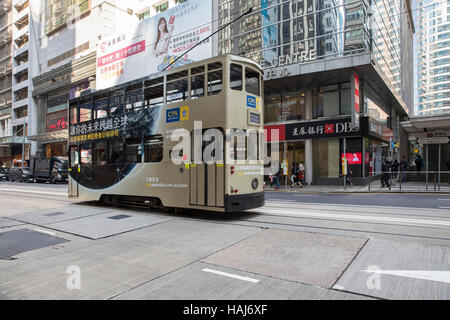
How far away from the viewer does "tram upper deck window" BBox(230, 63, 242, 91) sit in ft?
25.2

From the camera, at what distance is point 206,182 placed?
7871 mm

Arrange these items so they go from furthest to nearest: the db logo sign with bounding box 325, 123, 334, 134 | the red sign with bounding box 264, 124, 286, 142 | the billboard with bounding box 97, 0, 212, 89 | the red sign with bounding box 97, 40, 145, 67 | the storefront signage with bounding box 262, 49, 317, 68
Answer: the red sign with bounding box 97, 40, 145, 67 → the billboard with bounding box 97, 0, 212, 89 → the red sign with bounding box 264, 124, 286, 142 → the storefront signage with bounding box 262, 49, 317, 68 → the db logo sign with bounding box 325, 123, 334, 134

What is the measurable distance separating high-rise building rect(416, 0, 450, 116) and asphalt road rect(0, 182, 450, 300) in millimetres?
119985

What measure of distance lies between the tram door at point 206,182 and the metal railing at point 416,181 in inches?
481

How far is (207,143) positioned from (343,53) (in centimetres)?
1620

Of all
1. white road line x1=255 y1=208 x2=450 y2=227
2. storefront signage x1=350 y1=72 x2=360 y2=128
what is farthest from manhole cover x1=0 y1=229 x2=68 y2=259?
storefront signage x1=350 y1=72 x2=360 y2=128

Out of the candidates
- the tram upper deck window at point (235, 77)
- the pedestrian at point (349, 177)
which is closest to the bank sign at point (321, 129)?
the pedestrian at point (349, 177)

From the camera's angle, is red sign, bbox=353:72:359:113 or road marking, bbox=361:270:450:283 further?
red sign, bbox=353:72:359:113

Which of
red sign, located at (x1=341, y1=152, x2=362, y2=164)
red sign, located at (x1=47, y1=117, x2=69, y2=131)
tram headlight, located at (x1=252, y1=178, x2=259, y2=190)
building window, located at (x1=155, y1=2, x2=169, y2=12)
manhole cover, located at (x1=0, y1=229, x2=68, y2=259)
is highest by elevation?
building window, located at (x1=155, y1=2, x2=169, y2=12)

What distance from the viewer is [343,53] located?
783 inches

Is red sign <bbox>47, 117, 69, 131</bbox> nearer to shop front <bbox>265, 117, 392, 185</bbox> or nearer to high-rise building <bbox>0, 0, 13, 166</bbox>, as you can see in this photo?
high-rise building <bbox>0, 0, 13, 166</bbox>

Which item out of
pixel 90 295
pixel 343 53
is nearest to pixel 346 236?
pixel 90 295

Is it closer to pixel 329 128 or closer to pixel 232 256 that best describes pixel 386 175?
pixel 329 128

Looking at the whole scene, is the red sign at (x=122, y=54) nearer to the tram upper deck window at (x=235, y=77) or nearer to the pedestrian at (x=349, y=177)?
the pedestrian at (x=349, y=177)
